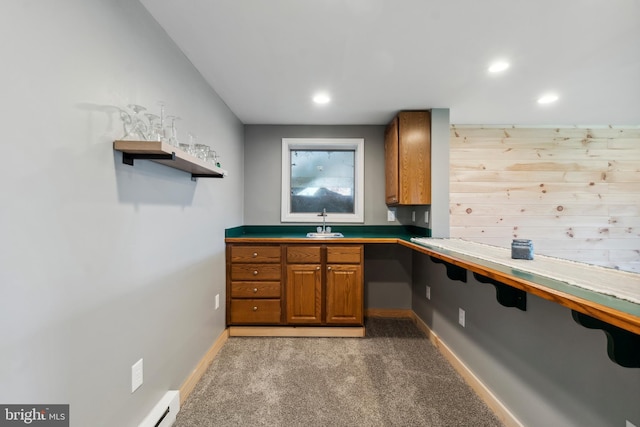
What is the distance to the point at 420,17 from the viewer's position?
4.65 ft

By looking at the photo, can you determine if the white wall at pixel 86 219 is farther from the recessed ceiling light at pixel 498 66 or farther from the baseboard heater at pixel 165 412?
the recessed ceiling light at pixel 498 66

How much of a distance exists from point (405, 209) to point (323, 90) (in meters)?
1.71

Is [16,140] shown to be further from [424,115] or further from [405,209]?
[405,209]

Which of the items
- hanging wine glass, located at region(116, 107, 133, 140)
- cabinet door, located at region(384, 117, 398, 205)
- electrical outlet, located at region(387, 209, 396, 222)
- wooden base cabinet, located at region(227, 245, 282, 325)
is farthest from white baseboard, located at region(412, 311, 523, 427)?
hanging wine glass, located at region(116, 107, 133, 140)

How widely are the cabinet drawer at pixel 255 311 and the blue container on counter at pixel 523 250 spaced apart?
6.51 feet

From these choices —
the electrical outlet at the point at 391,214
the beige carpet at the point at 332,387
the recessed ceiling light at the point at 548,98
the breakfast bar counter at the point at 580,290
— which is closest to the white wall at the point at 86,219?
the beige carpet at the point at 332,387

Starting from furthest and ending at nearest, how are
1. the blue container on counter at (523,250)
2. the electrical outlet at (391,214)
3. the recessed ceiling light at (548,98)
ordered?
the electrical outlet at (391,214) < the recessed ceiling light at (548,98) < the blue container on counter at (523,250)

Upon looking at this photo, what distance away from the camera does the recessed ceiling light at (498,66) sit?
6.01ft

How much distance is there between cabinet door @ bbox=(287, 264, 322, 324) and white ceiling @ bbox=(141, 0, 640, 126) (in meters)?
1.60

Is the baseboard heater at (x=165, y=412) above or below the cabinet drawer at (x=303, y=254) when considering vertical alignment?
below

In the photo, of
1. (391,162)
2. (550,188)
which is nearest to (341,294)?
(391,162)

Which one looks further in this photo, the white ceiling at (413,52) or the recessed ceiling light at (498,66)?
the recessed ceiling light at (498,66)

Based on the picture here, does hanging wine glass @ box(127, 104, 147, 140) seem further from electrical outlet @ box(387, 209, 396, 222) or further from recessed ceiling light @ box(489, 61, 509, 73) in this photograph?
electrical outlet @ box(387, 209, 396, 222)

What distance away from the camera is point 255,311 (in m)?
2.63
